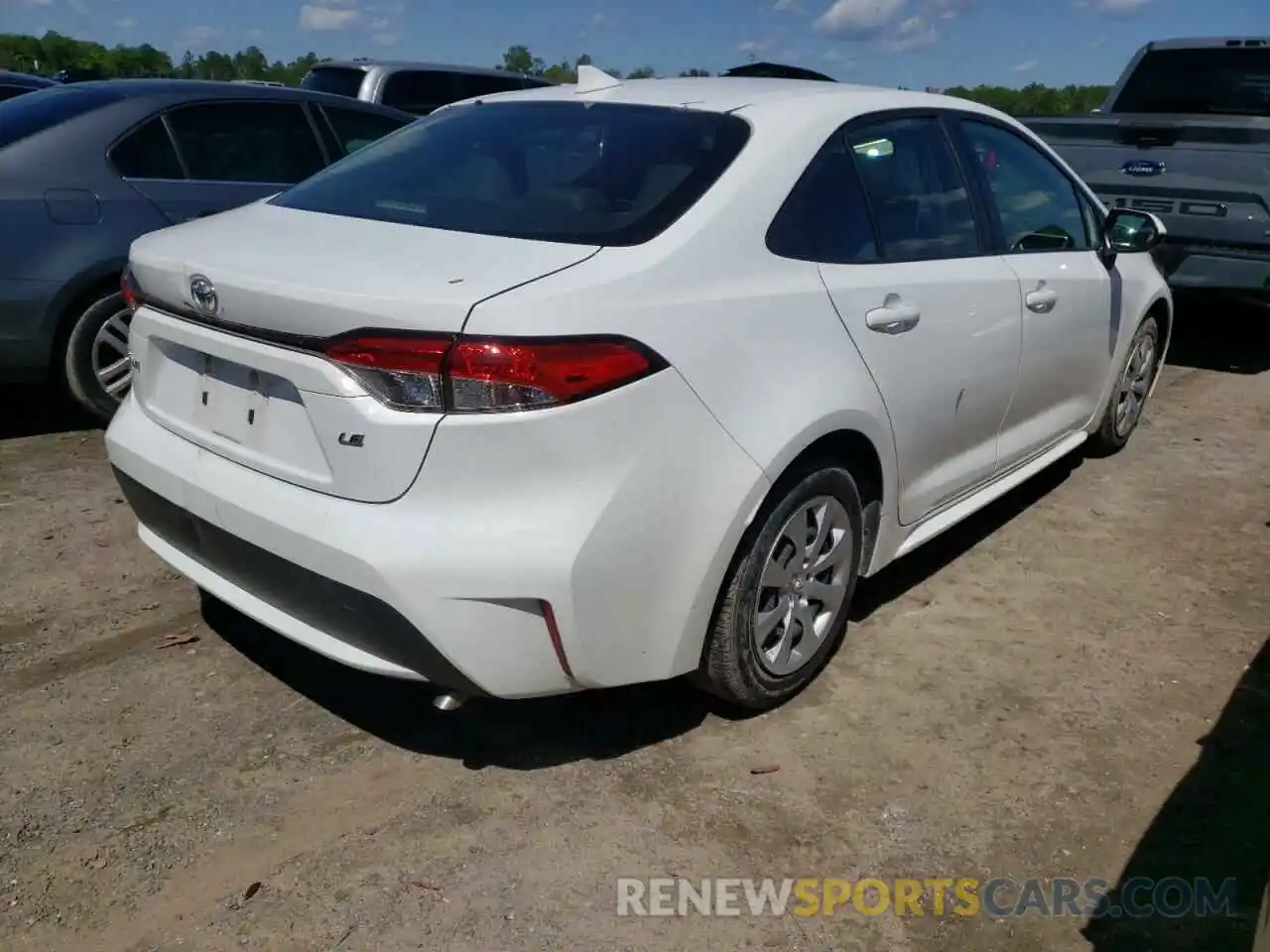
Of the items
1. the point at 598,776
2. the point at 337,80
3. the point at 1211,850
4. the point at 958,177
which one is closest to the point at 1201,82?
the point at 958,177

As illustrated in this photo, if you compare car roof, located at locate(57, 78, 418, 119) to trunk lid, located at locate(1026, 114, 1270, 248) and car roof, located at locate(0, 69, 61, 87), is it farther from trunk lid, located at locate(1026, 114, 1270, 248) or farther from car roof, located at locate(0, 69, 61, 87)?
trunk lid, located at locate(1026, 114, 1270, 248)

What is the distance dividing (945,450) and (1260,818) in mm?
1360

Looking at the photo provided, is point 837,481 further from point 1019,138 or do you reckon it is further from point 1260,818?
point 1019,138

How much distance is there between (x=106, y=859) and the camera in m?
2.53

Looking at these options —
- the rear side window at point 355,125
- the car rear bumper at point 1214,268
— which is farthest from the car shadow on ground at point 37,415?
the car rear bumper at point 1214,268

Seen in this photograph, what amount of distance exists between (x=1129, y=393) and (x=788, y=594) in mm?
3111

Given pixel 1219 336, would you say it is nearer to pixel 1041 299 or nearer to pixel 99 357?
pixel 1041 299

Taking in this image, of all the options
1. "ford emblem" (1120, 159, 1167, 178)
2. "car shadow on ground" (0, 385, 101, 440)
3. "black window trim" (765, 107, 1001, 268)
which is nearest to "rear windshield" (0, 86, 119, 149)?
"car shadow on ground" (0, 385, 101, 440)

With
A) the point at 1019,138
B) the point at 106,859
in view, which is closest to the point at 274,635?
the point at 106,859

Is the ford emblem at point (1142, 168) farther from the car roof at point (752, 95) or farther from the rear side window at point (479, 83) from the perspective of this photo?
the rear side window at point (479, 83)

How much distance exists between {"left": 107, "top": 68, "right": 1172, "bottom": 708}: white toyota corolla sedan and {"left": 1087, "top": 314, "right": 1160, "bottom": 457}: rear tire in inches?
70.9

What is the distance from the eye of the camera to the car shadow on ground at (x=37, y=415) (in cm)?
533

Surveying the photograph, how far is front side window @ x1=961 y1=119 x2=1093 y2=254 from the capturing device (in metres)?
3.97

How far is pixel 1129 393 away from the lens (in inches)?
213
